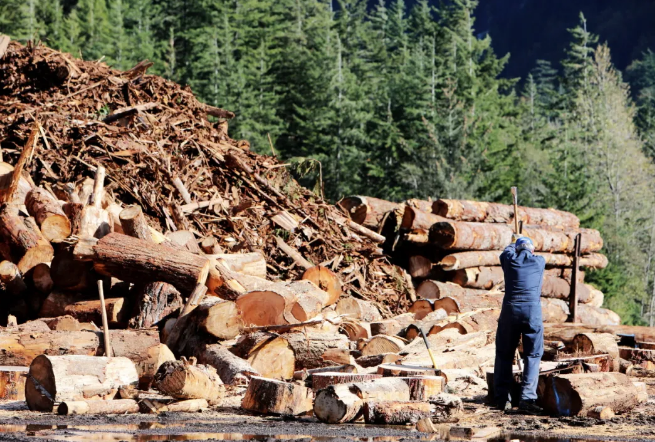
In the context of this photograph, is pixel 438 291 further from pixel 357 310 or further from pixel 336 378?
pixel 336 378

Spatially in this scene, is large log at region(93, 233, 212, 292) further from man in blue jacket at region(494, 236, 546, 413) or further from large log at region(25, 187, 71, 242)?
man in blue jacket at region(494, 236, 546, 413)

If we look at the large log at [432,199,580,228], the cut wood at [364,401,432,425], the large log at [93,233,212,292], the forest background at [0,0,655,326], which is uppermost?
the forest background at [0,0,655,326]

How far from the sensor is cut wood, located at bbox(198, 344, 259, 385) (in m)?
8.93

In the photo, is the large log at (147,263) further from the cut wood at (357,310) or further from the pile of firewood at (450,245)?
the pile of firewood at (450,245)

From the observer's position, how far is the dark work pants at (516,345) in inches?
325

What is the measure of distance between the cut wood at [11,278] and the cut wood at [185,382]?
4.22 m

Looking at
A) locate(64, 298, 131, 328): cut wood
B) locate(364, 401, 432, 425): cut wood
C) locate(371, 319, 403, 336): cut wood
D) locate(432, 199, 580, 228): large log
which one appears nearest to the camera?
locate(364, 401, 432, 425): cut wood

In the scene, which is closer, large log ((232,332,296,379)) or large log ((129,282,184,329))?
large log ((232,332,296,379))

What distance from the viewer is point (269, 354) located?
31.0 ft

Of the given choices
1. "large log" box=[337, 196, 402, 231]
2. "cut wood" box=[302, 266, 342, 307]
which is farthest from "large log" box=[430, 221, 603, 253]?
"cut wood" box=[302, 266, 342, 307]

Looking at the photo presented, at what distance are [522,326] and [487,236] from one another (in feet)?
29.4

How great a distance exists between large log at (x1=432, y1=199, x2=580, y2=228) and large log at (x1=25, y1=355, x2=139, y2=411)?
35.5 feet

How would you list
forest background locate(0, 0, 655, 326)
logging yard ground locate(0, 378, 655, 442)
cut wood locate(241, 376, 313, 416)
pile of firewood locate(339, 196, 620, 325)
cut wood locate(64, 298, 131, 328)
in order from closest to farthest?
logging yard ground locate(0, 378, 655, 442)
cut wood locate(241, 376, 313, 416)
cut wood locate(64, 298, 131, 328)
pile of firewood locate(339, 196, 620, 325)
forest background locate(0, 0, 655, 326)

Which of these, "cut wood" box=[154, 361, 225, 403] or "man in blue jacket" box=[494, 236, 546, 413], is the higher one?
"man in blue jacket" box=[494, 236, 546, 413]
